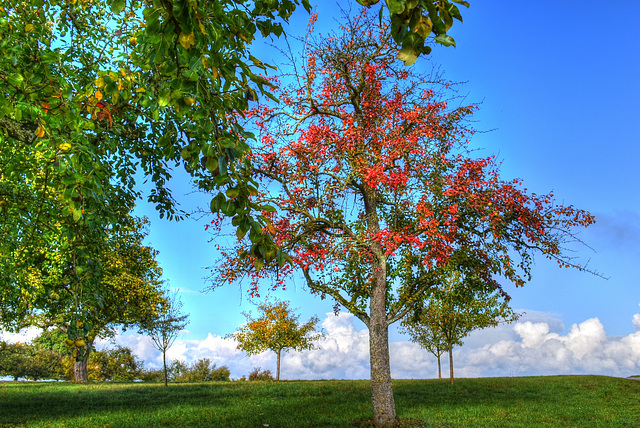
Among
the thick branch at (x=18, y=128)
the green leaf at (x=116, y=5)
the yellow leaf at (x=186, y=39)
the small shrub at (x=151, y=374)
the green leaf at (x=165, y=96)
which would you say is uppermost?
the thick branch at (x=18, y=128)

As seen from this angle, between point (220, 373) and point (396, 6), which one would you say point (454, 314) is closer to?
point (396, 6)

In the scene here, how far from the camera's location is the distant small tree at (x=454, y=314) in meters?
13.4

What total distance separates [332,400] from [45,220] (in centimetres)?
1327

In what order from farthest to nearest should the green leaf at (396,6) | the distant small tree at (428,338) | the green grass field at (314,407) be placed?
the distant small tree at (428,338)
the green grass field at (314,407)
the green leaf at (396,6)

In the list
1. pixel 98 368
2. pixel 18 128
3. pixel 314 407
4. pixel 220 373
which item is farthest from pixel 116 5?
pixel 98 368

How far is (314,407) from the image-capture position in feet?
52.1

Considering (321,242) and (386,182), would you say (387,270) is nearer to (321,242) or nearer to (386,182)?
(321,242)

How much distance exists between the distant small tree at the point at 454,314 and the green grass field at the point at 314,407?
3.34m

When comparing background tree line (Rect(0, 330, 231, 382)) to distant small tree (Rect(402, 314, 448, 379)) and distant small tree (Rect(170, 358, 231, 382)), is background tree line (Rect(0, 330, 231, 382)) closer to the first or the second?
distant small tree (Rect(170, 358, 231, 382))

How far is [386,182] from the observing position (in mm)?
12250

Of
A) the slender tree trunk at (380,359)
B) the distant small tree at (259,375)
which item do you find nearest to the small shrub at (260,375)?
the distant small tree at (259,375)

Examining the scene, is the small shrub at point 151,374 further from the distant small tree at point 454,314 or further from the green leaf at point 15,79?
the green leaf at point 15,79

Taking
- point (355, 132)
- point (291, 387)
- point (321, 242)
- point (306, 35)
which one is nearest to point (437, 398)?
point (291, 387)

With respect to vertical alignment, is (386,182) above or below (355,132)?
below
